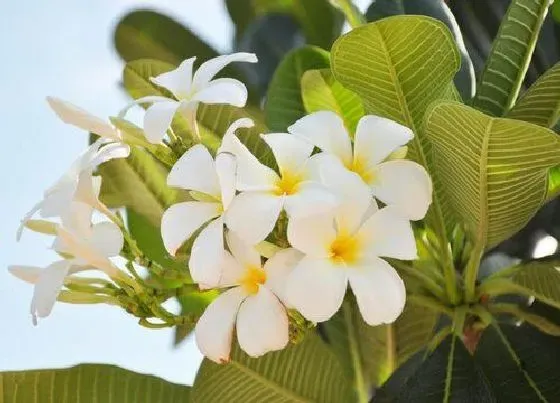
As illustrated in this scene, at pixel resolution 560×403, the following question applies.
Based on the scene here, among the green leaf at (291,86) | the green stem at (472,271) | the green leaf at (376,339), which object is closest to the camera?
the green stem at (472,271)

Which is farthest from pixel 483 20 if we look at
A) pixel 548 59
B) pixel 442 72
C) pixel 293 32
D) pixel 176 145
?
pixel 176 145

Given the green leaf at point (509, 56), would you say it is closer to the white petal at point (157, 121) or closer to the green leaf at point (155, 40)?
the white petal at point (157, 121)

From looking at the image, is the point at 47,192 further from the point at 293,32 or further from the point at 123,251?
the point at 293,32

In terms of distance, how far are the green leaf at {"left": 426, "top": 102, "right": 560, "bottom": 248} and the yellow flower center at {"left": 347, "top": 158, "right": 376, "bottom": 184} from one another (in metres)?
0.05

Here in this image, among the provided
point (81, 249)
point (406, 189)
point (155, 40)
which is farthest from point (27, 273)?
point (155, 40)

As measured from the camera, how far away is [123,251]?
653 mm

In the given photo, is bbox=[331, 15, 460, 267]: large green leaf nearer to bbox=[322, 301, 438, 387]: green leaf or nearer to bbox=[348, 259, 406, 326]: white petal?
bbox=[348, 259, 406, 326]: white petal

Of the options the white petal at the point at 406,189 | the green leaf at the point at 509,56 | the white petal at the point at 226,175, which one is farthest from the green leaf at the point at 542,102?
the white petal at the point at 226,175

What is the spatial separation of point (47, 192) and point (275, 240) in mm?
156

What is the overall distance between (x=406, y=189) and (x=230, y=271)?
0.38 ft

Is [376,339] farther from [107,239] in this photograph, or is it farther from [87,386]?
[107,239]

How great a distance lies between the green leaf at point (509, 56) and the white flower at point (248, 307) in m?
0.27

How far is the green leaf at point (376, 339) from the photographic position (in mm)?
967

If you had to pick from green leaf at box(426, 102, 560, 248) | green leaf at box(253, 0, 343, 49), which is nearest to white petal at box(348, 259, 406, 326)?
green leaf at box(426, 102, 560, 248)
